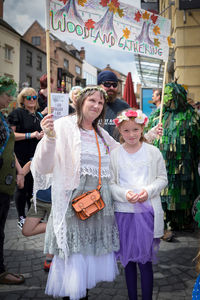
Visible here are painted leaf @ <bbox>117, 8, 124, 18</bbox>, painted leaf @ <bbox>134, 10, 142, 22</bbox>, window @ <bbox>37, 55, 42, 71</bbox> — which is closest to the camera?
painted leaf @ <bbox>117, 8, 124, 18</bbox>

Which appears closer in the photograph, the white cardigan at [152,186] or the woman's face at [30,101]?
the white cardigan at [152,186]

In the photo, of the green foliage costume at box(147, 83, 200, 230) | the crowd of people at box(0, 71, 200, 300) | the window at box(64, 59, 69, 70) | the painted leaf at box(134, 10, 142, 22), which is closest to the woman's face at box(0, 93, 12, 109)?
the crowd of people at box(0, 71, 200, 300)

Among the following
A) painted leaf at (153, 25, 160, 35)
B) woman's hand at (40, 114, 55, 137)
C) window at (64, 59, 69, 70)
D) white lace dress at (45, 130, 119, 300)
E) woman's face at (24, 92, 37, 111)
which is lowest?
white lace dress at (45, 130, 119, 300)

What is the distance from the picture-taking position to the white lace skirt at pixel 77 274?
1857 millimetres

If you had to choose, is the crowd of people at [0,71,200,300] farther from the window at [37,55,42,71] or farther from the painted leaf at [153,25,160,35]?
the window at [37,55,42,71]

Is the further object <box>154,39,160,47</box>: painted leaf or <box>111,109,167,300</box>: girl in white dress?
<box>154,39,160,47</box>: painted leaf

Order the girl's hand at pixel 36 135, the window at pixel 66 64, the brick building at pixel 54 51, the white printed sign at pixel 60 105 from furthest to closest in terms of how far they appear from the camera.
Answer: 1. the window at pixel 66 64
2. the brick building at pixel 54 51
3. the girl's hand at pixel 36 135
4. the white printed sign at pixel 60 105

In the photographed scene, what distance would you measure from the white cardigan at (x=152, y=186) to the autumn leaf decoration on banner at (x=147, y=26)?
1.21 metres

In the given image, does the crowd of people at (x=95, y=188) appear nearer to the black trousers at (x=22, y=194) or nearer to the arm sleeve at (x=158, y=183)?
the arm sleeve at (x=158, y=183)

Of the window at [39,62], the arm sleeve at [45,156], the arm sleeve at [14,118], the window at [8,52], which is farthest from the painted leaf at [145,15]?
the window at [39,62]

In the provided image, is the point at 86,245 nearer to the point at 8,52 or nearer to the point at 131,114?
the point at 131,114

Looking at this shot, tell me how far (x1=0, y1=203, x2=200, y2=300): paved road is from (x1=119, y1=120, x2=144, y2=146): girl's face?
145cm

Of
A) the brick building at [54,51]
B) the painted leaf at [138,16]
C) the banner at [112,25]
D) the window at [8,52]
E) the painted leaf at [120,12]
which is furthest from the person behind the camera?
the brick building at [54,51]

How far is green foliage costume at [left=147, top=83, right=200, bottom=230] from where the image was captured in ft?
12.7
